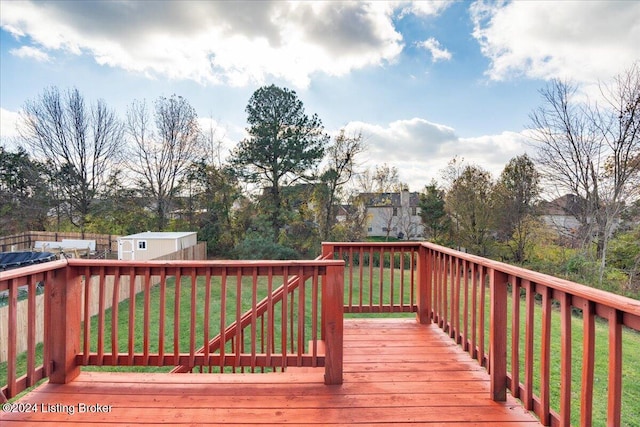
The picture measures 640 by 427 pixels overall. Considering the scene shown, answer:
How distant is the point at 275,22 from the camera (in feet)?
24.1

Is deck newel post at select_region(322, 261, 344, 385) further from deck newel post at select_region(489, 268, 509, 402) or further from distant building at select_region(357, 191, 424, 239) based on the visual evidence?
distant building at select_region(357, 191, 424, 239)

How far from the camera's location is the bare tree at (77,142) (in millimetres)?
15234

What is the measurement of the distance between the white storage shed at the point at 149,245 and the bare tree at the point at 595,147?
1313cm

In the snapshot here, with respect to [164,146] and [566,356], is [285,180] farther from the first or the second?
[566,356]

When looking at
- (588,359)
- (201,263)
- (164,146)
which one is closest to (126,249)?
(164,146)

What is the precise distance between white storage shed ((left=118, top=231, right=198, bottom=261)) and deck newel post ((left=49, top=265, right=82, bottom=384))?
32.1 ft

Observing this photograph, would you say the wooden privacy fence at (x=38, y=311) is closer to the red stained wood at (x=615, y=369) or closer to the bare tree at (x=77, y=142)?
the red stained wood at (x=615, y=369)

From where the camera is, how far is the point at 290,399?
2033 mm

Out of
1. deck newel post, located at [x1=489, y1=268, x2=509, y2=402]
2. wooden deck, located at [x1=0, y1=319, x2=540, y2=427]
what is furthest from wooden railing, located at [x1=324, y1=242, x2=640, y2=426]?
wooden deck, located at [x1=0, y1=319, x2=540, y2=427]

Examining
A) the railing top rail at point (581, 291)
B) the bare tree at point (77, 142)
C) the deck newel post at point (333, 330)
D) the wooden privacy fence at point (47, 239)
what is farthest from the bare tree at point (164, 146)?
the railing top rail at point (581, 291)

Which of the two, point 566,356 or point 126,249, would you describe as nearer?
point 566,356

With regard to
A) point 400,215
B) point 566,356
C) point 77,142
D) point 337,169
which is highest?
point 77,142

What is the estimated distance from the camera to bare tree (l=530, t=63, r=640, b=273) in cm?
848

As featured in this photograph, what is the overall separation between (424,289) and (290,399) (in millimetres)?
2135
